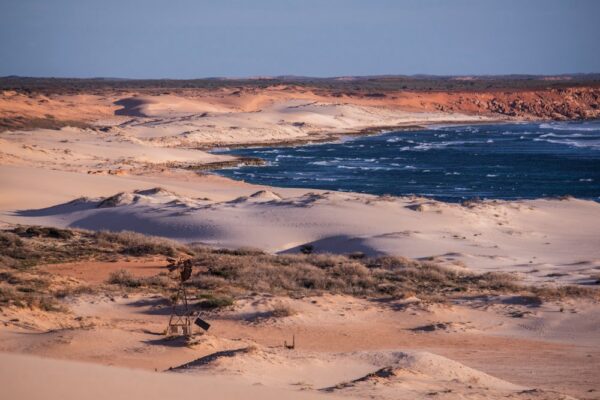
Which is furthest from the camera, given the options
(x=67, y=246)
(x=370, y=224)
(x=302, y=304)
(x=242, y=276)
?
(x=370, y=224)

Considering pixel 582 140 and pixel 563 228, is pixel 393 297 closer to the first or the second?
pixel 563 228

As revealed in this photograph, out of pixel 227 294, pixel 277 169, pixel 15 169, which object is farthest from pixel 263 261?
pixel 277 169

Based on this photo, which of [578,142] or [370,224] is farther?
[578,142]

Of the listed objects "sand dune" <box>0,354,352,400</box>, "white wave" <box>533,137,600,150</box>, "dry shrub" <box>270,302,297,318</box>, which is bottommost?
"dry shrub" <box>270,302,297,318</box>

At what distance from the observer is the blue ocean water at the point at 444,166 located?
43.4 metres

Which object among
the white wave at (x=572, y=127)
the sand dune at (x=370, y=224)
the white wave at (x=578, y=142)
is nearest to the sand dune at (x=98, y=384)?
the sand dune at (x=370, y=224)

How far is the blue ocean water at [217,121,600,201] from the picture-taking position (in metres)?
43.4

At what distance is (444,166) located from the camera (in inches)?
2136

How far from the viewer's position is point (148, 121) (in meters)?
80.1

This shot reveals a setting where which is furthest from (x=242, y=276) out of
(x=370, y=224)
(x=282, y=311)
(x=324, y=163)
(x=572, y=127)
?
(x=572, y=127)

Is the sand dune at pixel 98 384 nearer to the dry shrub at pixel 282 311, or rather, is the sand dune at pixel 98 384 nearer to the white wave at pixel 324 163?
the dry shrub at pixel 282 311

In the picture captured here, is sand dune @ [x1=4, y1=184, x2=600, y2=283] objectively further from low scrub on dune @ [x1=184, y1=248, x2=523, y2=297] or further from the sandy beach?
low scrub on dune @ [x1=184, y1=248, x2=523, y2=297]

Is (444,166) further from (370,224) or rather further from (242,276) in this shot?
(242,276)

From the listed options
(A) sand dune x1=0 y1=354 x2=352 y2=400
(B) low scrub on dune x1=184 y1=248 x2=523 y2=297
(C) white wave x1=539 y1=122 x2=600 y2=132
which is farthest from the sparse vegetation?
(C) white wave x1=539 y1=122 x2=600 y2=132
